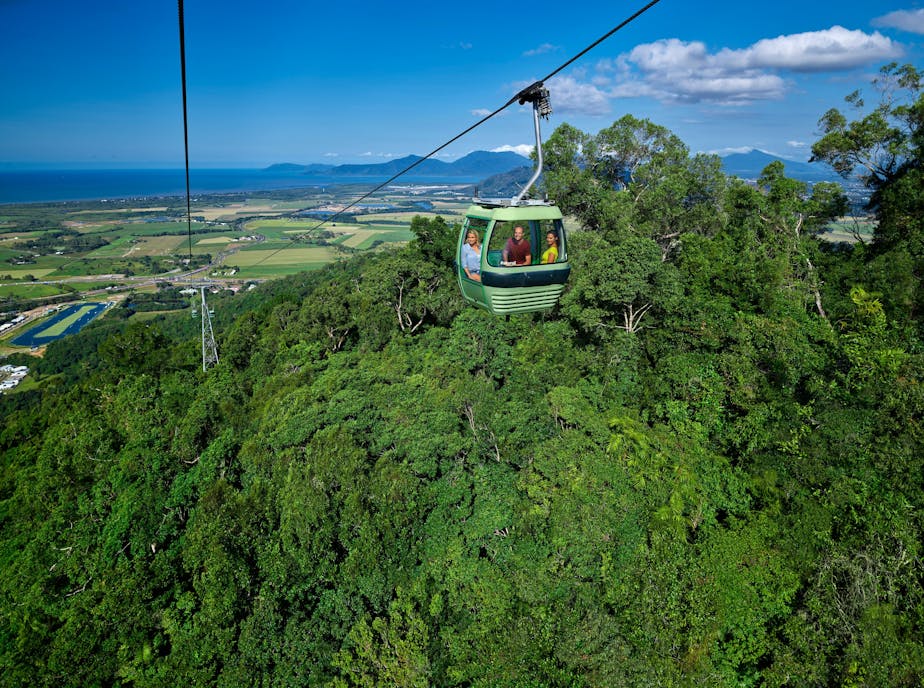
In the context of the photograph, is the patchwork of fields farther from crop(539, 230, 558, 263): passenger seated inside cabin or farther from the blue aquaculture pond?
crop(539, 230, 558, 263): passenger seated inside cabin

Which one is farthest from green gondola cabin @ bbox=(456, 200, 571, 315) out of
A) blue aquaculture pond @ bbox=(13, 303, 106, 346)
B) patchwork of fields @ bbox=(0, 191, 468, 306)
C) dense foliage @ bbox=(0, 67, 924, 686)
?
blue aquaculture pond @ bbox=(13, 303, 106, 346)

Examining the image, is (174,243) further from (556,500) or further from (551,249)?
(551,249)

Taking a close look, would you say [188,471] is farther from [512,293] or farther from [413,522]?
[512,293]

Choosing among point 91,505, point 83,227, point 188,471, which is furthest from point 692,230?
point 83,227

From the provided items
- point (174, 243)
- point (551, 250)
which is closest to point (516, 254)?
point (551, 250)

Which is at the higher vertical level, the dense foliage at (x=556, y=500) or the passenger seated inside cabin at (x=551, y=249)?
the passenger seated inside cabin at (x=551, y=249)

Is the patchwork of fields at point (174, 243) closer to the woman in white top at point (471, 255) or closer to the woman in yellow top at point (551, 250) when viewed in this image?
the woman in white top at point (471, 255)

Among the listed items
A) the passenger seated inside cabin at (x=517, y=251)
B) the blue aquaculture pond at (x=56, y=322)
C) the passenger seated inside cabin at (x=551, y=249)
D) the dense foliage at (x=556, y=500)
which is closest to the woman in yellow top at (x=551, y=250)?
the passenger seated inside cabin at (x=551, y=249)
